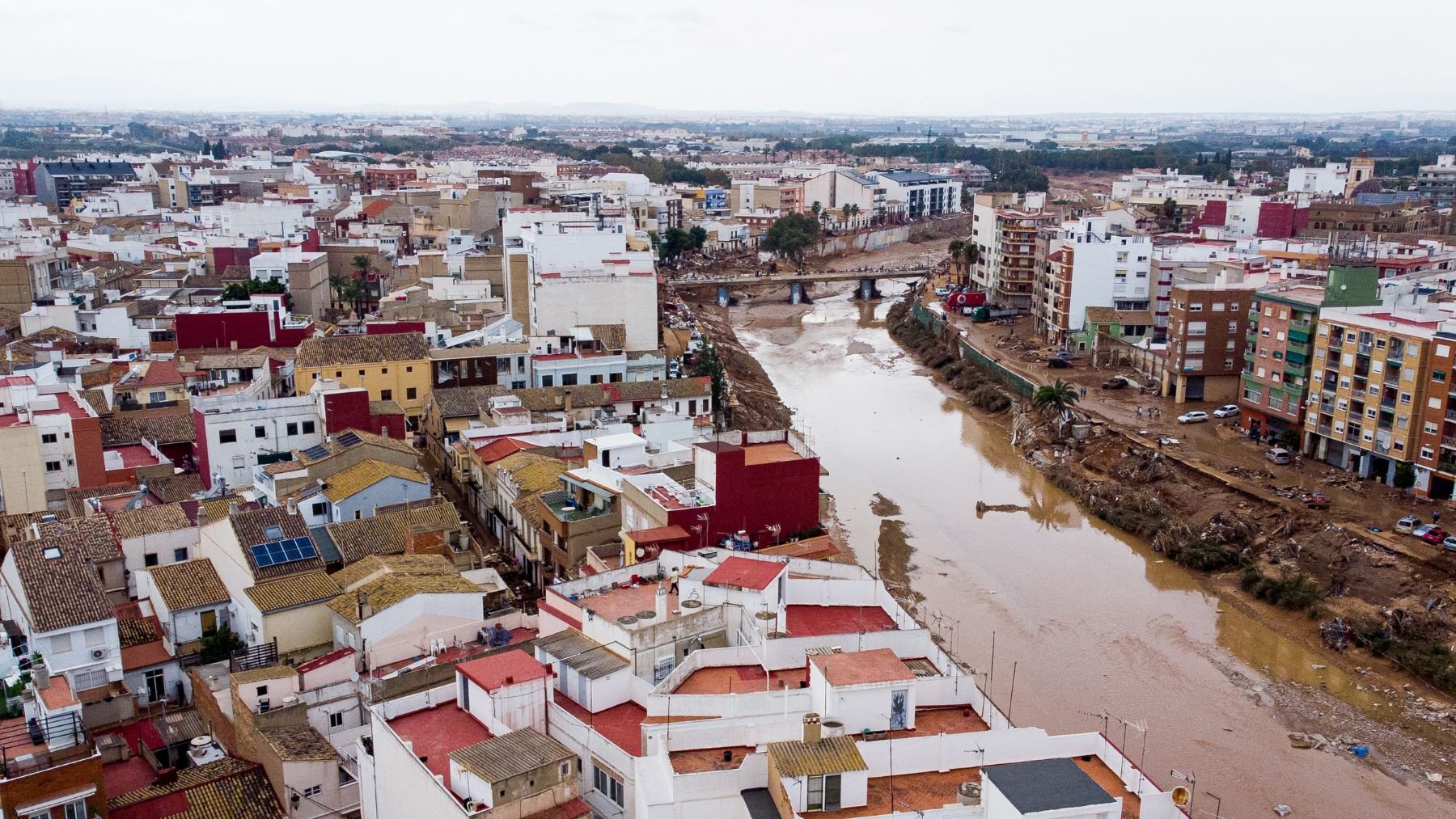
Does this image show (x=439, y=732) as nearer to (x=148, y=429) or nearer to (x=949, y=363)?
(x=148, y=429)

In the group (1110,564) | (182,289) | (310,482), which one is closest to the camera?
(310,482)

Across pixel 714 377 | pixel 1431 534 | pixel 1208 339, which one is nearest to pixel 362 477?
pixel 714 377

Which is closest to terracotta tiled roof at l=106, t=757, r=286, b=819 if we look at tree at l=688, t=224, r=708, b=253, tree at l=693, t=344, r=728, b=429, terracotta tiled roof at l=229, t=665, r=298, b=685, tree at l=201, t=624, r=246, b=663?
terracotta tiled roof at l=229, t=665, r=298, b=685

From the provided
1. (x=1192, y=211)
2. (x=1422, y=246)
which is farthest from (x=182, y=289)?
(x=1192, y=211)

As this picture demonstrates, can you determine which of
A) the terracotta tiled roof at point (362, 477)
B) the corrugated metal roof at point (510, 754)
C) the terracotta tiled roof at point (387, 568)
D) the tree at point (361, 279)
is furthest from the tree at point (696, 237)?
the corrugated metal roof at point (510, 754)

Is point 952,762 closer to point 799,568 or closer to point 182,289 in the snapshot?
point 799,568
